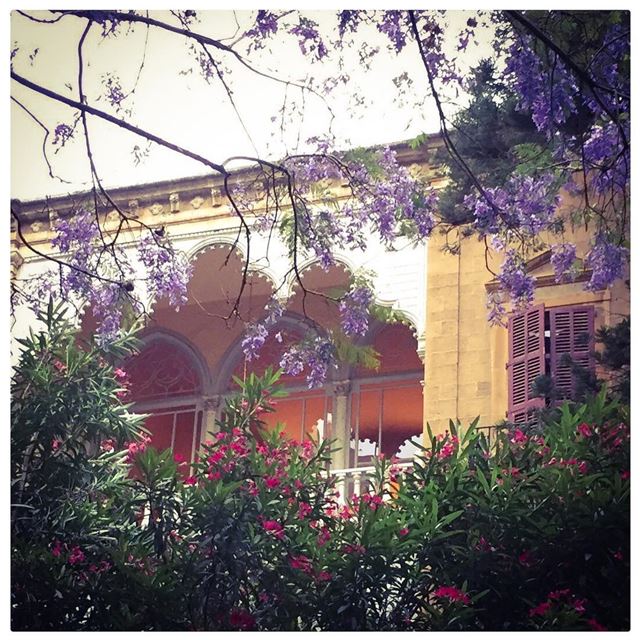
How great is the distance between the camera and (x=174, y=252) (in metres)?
5.78

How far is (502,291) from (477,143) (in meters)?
0.64

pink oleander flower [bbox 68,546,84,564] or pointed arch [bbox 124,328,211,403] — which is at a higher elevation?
pointed arch [bbox 124,328,211,403]

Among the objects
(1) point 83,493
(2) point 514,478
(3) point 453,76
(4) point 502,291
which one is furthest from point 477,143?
(1) point 83,493

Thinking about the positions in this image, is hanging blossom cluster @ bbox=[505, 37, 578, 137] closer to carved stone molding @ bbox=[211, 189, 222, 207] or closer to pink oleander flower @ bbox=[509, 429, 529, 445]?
pink oleander flower @ bbox=[509, 429, 529, 445]

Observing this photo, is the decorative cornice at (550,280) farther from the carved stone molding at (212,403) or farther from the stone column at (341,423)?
the carved stone molding at (212,403)

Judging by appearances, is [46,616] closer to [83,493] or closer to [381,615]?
[83,493]

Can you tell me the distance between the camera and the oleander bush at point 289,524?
15.9 ft

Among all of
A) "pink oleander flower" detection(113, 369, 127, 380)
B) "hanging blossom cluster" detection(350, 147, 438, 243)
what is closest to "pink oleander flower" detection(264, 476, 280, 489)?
"pink oleander flower" detection(113, 369, 127, 380)

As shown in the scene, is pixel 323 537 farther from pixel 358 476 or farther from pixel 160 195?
pixel 160 195

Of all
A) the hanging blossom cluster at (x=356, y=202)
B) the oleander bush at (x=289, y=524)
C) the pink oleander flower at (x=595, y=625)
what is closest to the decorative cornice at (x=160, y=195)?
the hanging blossom cluster at (x=356, y=202)

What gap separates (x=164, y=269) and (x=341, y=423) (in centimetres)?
130

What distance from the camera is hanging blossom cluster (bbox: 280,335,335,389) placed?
5.58 metres

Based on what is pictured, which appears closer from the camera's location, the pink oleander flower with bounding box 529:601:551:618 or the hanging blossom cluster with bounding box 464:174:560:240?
the pink oleander flower with bounding box 529:601:551:618

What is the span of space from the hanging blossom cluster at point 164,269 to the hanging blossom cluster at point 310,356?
522 mm
